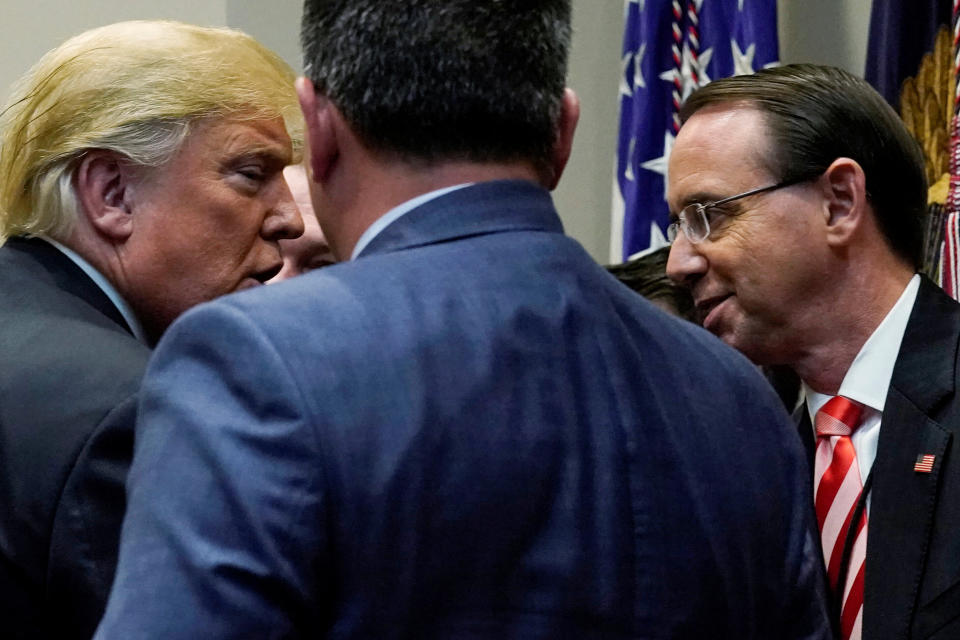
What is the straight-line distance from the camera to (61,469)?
5.13ft

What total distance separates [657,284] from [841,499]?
35.1 inches

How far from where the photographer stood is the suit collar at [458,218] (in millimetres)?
1256

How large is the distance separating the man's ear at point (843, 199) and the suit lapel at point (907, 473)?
0.74 ft

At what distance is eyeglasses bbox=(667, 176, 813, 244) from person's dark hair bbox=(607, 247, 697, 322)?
0.22 meters

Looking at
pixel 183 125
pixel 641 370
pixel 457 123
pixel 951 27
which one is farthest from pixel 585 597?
pixel 951 27

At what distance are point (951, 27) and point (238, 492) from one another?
9.68ft

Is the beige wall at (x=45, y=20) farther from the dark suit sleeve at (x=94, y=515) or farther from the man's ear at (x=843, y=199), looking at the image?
the dark suit sleeve at (x=94, y=515)

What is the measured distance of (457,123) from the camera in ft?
4.07

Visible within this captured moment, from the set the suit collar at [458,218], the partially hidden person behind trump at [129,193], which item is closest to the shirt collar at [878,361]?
the partially hidden person behind trump at [129,193]

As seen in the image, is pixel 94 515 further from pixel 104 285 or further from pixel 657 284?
pixel 657 284

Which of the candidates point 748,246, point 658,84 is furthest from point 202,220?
point 658,84

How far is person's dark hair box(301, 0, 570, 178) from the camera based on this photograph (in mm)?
1233

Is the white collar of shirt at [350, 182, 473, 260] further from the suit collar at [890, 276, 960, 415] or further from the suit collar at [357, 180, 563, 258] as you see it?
the suit collar at [890, 276, 960, 415]

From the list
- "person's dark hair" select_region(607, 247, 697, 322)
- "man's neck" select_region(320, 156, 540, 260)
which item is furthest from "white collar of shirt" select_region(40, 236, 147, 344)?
"person's dark hair" select_region(607, 247, 697, 322)
